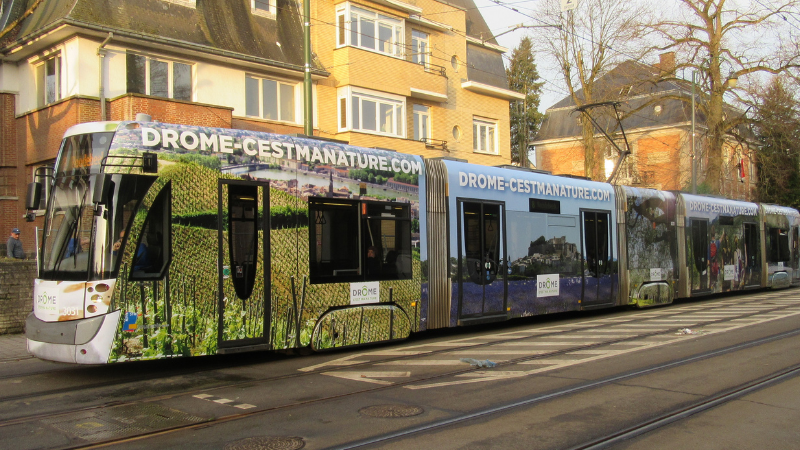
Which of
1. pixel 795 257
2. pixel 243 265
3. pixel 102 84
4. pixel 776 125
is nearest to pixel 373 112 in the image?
pixel 102 84

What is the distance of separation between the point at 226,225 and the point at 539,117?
52550 millimetres

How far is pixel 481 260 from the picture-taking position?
12305 mm

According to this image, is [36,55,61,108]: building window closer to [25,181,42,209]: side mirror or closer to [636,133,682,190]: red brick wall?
[25,181,42,209]: side mirror

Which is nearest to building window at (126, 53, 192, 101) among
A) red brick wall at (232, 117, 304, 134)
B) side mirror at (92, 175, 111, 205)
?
red brick wall at (232, 117, 304, 134)

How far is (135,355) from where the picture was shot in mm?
7902

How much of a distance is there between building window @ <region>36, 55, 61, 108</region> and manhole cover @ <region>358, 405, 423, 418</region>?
15.6 meters

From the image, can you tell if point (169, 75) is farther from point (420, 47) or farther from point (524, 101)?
point (524, 101)

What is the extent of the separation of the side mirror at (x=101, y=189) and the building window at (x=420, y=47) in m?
19.5

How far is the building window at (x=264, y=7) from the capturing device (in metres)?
22.0

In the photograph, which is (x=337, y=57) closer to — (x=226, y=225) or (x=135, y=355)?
(x=226, y=225)

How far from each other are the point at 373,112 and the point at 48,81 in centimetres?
1022

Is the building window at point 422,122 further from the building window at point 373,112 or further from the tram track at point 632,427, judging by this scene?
the tram track at point 632,427

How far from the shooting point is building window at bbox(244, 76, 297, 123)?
21.0 m

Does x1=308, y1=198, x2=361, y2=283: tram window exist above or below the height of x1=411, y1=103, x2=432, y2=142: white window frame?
below
